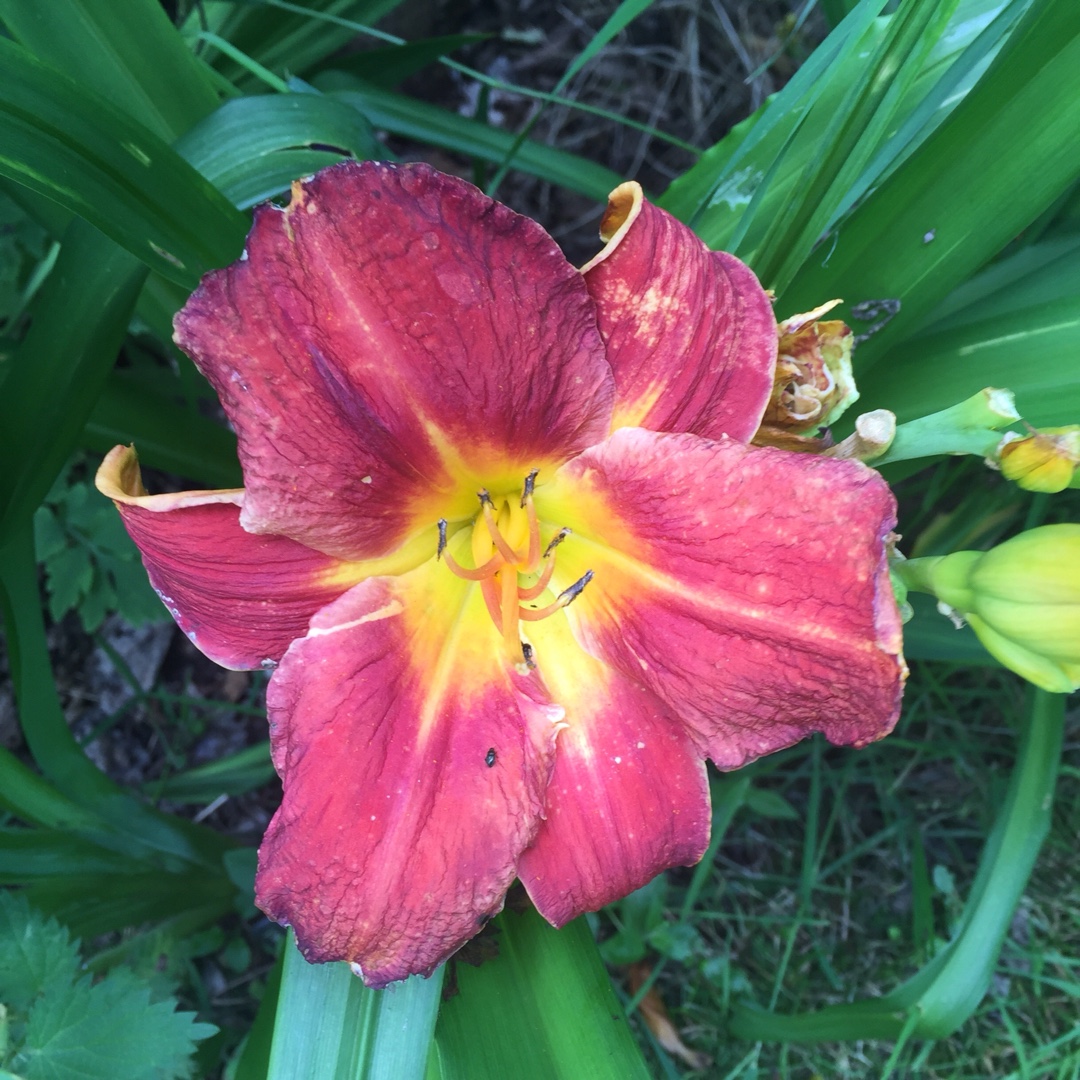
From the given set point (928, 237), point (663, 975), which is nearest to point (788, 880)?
point (663, 975)

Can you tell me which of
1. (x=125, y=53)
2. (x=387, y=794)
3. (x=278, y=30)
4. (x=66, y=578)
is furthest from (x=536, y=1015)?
(x=278, y=30)

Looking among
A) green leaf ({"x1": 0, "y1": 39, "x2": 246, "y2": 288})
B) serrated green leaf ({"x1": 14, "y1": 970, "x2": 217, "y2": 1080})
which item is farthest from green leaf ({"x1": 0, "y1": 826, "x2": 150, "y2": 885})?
green leaf ({"x1": 0, "y1": 39, "x2": 246, "y2": 288})

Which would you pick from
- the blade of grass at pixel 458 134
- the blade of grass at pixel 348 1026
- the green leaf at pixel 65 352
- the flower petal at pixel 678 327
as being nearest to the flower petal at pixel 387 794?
the blade of grass at pixel 348 1026

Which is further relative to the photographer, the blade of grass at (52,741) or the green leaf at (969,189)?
the blade of grass at (52,741)

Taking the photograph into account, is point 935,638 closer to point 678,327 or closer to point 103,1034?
point 678,327

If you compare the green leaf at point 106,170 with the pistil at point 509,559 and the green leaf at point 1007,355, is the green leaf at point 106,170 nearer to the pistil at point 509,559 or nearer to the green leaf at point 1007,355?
the pistil at point 509,559
